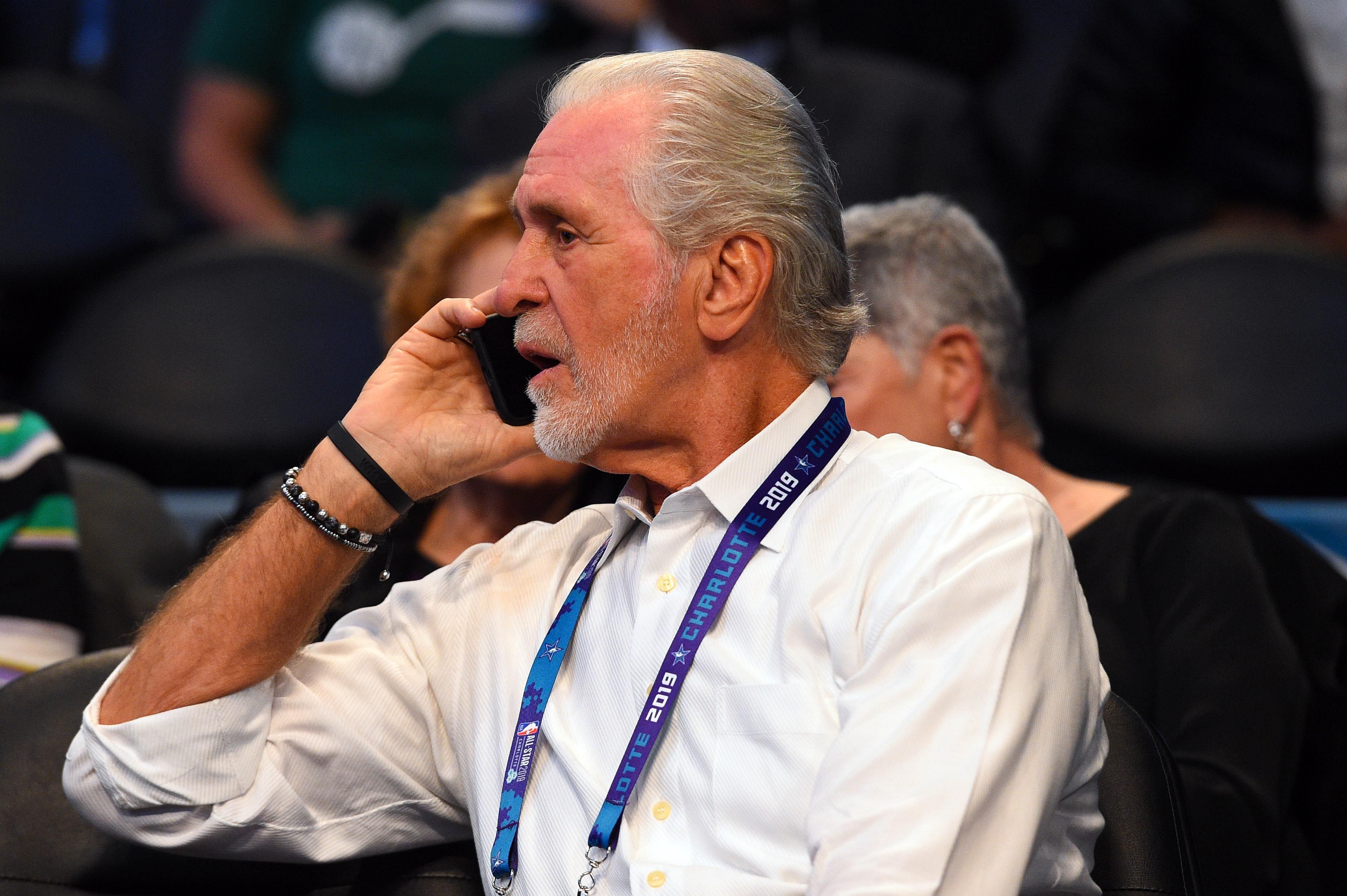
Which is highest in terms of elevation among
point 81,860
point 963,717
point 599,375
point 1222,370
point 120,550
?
point 599,375

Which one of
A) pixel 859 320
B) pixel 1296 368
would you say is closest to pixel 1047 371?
pixel 1296 368

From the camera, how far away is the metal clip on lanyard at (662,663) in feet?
4.32

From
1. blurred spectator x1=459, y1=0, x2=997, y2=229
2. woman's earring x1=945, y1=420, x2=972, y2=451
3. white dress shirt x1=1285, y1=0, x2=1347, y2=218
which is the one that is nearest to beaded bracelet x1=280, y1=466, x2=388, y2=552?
woman's earring x1=945, y1=420, x2=972, y2=451

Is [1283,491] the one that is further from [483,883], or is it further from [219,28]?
[219,28]

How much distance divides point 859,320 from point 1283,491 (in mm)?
1902

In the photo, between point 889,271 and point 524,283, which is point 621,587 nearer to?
point 524,283

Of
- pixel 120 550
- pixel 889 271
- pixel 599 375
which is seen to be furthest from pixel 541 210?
pixel 120 550

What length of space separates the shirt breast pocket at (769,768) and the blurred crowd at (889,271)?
694 millimetres

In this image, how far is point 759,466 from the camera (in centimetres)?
141

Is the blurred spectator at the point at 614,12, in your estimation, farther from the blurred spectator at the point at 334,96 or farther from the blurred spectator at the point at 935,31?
the blurred spectator at the point at 935,31

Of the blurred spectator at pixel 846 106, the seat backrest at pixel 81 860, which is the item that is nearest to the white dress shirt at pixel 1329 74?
the blurred spectator at pixel 846 106

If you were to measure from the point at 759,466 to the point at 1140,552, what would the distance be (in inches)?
32.1

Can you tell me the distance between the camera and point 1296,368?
3008mm

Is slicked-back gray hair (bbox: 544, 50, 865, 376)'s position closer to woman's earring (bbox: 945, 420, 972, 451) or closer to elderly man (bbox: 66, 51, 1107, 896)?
elderly man (bbox: 66, 51, 1107, 896)
